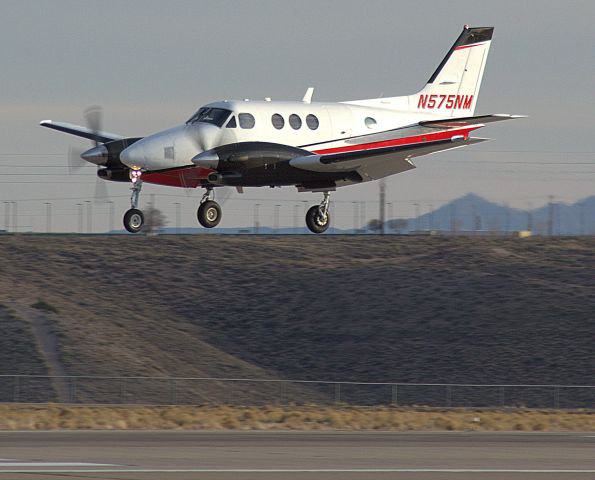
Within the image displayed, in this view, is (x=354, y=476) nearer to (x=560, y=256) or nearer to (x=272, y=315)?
(x=272, y=315)

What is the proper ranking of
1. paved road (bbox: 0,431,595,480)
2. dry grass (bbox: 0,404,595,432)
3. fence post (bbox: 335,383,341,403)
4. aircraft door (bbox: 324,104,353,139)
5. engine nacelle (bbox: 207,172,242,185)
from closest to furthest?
1. paved road (bbox: 0,431,595,480)
2. dry grass (bbox: 0,404,595,432)
3. engine nacelle (bbox: 207,172,242,185)
4. aircraft door (bbox: 324,104,353,139)
5. fence post (bbox: 335,383,341,403)

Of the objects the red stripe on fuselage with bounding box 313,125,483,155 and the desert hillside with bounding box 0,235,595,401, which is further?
the desert hillside with bounding box 0,235,595,401

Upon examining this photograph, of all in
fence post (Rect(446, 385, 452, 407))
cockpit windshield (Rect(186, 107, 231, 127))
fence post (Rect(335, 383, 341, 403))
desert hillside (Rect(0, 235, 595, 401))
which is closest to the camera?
cockpit windshield (Rect(186, 107, 231, 127))

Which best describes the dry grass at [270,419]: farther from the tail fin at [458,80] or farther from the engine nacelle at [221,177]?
the tail fin at [458,80]

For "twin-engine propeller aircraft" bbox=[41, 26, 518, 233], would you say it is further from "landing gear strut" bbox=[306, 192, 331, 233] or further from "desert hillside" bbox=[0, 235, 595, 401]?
"desert hillside" bbox=[0, 235, 595, 401]

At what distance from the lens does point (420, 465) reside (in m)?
24.3

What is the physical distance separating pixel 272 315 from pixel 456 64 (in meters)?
17.0

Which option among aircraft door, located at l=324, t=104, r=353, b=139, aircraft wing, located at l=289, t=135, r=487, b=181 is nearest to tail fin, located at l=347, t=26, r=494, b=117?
aircraft door, located at l=324, t=104, r=353, b=139

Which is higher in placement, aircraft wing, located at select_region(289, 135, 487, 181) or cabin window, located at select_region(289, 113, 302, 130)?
cabin window, located at select_region(289, 113, 302, 130)

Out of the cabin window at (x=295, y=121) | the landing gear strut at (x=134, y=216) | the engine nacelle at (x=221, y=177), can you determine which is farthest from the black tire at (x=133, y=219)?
the cabin window at (x=295, y=121)

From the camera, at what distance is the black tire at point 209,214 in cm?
4228

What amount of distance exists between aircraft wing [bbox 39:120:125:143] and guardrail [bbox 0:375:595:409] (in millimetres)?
8527

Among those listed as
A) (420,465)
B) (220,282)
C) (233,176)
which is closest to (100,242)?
(220,282)

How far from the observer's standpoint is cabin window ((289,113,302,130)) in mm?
42000
